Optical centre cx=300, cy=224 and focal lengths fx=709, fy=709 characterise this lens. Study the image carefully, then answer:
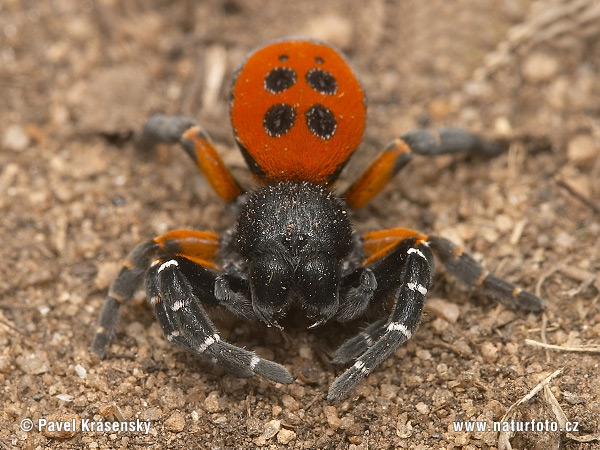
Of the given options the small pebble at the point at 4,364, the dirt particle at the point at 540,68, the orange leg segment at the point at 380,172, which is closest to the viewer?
the small pebble at the point at 4,364

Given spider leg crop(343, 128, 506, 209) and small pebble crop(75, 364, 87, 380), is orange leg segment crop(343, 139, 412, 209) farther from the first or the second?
small pebble crop(75, 364, 87, 380)

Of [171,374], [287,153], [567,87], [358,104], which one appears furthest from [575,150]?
[171,374]

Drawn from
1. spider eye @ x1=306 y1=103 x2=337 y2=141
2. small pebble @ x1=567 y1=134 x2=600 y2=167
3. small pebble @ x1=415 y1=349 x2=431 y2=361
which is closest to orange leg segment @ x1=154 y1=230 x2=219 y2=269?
spider eye @ x1=306 y1=103 x2=337 y2=141

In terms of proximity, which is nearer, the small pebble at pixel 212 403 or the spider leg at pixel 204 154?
the small pebble at pixel 212 403

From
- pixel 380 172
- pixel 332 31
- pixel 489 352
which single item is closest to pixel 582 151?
pixel 380 172

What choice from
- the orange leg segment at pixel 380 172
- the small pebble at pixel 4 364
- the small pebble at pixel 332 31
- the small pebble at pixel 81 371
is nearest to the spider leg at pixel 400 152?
the orange leg segment at pixel 380 172

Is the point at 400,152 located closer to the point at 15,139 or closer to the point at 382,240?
the point at 382,240

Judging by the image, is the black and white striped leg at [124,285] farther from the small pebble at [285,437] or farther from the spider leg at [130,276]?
the small pebble at [285,437]
